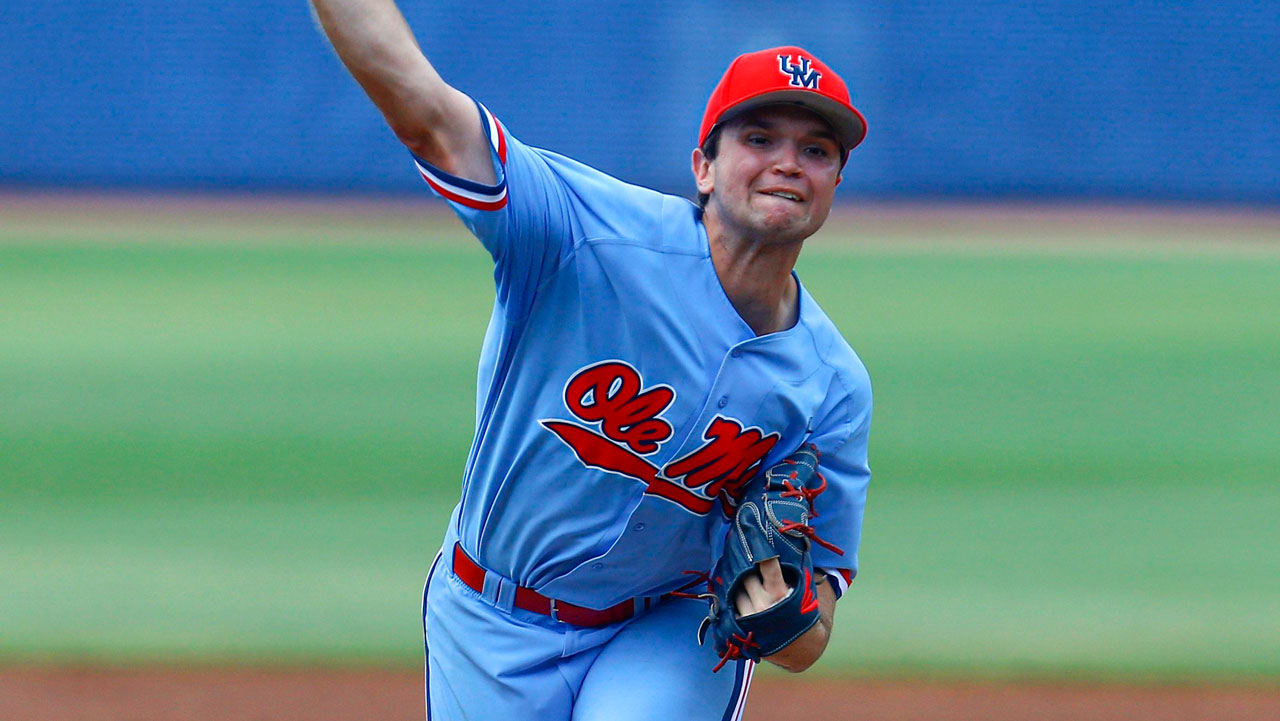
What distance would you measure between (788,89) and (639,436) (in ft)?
2.42

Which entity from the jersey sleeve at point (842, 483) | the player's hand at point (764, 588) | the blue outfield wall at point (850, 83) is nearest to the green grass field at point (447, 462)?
the jersey sleeve at point (842, 483)

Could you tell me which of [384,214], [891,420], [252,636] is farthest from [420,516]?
[384,214]

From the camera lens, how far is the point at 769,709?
4.81 meters

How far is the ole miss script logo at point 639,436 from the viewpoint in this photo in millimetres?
2637

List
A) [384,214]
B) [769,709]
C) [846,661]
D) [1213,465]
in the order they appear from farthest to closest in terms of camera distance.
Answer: [384,214] → [1213,465] → [846,661] → [769,709]

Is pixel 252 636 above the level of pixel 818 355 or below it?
below

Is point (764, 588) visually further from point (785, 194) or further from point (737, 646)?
point (785, 194)

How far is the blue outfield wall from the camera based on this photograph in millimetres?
18203

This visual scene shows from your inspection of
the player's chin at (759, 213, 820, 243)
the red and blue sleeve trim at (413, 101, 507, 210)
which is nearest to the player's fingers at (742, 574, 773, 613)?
the player's chin at (759, 213, 820, 243)

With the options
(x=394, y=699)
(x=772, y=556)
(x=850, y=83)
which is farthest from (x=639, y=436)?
(x=850, y=83)

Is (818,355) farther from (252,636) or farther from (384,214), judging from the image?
(384,214)

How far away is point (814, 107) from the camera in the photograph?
260 centimetres

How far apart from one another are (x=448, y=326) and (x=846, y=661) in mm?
6312

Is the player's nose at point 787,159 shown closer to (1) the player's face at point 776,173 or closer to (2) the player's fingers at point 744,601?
(1) the player's face at point 776,173
